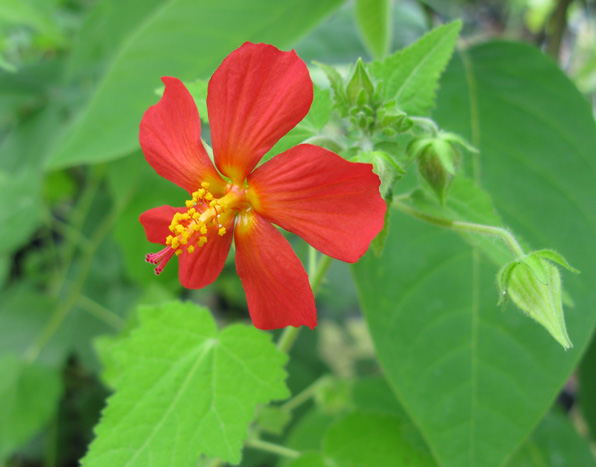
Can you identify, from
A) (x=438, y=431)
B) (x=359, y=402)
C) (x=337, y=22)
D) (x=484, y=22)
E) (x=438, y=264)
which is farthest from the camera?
(x=484, y=22)

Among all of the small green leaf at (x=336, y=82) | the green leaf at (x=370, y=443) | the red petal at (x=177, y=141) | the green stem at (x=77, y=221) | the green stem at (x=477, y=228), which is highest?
the small green leaf at (x=336, y=82)

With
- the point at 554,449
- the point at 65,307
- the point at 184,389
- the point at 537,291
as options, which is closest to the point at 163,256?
the point at 184,389

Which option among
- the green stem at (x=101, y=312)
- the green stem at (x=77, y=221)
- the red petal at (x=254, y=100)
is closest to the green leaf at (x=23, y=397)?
the green stem at (x=101, y=312)

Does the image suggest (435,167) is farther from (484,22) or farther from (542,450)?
(484,22)

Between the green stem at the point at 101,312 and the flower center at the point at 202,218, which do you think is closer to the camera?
the flower center at the point at 202,218

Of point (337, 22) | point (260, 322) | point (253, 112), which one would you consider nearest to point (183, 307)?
point (260, 322)

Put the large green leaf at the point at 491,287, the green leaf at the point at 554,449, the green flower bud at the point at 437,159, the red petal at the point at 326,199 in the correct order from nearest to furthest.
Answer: the red petal at the point at 326,199
the green flower bud at the point at 437,159
the large green leaf at the point at 491,287
the green leaf at the point at 554,449

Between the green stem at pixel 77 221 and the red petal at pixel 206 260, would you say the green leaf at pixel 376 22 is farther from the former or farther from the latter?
the green stem at pixel 77 221

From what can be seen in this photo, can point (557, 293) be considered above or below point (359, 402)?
above

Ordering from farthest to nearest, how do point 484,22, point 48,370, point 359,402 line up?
point 484,22
point 48,370
point 359,402
